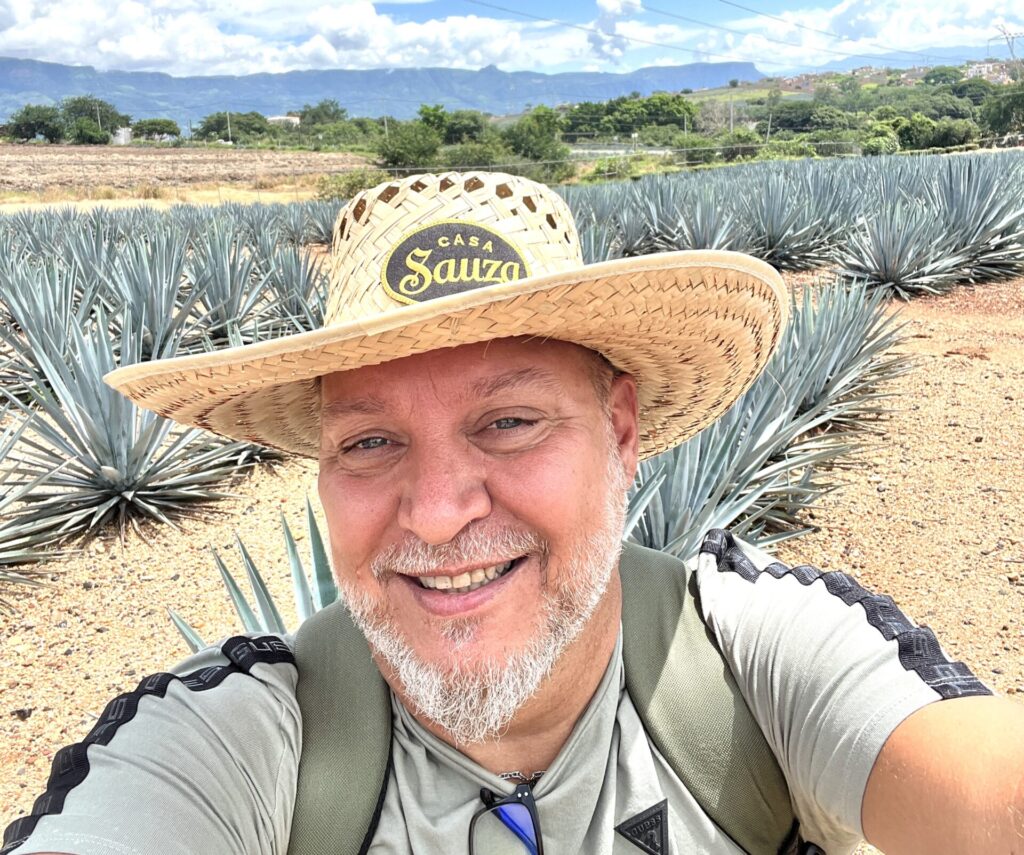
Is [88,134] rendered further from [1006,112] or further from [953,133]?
[1006,112]

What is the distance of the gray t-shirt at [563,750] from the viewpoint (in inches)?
35.8

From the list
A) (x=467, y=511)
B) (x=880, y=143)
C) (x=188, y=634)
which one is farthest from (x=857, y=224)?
(x=880, y=143)

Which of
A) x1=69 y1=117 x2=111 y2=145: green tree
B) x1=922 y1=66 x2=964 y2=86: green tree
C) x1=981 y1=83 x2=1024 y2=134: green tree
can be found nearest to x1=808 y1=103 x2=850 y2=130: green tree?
x1=981 y1=83 x2=1024 y2=134: green tree

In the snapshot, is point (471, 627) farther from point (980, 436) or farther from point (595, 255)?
point (595, 255)

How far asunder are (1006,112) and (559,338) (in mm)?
70607

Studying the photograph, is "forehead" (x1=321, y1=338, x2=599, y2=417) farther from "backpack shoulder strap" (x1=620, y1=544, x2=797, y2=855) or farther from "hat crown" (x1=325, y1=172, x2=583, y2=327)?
"backpack shoulder strap" (x1=620, y1=544, x2=797, y2=855)

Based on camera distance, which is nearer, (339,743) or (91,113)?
A: (339,743)

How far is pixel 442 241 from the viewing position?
3.90ft

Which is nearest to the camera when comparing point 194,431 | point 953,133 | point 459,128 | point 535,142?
point 194,431

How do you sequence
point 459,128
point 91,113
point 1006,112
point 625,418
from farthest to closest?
point 91,113, point 459,128, point 1006,112, point 625,418

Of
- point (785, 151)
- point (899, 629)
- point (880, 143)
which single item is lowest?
point (785, 151)

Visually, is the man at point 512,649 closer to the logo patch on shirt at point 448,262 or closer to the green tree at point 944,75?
the logo patch on shirt at point 448,262

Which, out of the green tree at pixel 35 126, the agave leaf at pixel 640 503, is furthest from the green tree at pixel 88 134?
the agave leaf at pixel 640 503

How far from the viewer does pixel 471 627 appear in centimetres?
115
